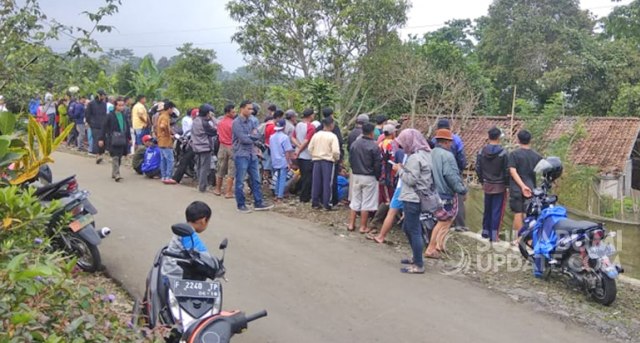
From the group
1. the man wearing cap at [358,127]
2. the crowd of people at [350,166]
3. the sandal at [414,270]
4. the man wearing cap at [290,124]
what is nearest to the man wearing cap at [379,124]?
the crowd of people at [350,166]

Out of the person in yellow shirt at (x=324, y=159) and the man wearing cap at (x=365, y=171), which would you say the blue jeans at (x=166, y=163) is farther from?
the man wearing cap at (x=365, y=171)

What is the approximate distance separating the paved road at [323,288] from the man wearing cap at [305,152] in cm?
102

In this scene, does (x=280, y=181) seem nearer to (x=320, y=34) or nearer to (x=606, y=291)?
(x=606, y=291)

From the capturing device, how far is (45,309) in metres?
2.80

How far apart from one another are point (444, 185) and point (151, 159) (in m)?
6.17

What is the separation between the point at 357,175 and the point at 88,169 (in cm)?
682

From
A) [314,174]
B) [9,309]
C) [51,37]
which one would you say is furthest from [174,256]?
[314,174]

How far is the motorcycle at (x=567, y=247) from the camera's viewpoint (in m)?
5.71

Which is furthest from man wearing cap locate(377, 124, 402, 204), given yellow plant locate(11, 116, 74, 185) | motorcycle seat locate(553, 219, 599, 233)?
yellow plant locate(11, 116, 74, 185)

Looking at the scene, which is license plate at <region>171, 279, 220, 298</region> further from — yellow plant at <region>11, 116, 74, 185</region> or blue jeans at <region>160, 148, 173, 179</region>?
blue jeans at <region>160, 148, 173, 179</region>

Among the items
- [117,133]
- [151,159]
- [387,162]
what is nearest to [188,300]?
[387,162]

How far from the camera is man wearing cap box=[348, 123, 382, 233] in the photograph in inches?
302

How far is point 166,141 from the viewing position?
405 inches

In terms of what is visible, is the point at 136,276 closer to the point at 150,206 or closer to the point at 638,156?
the point at 150,206
